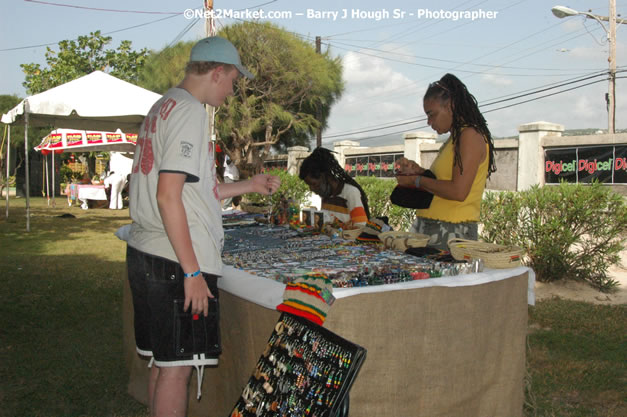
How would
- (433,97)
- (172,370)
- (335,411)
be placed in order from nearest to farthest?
(335,411) < (172,370) < (433,97)

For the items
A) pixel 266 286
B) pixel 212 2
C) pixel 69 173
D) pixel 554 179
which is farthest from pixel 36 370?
pixel 69 173

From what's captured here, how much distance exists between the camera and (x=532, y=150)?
11.5 meters

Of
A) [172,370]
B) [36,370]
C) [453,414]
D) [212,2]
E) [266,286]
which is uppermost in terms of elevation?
[212,2]

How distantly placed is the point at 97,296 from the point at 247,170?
68.7ft

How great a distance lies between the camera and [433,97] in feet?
9.48

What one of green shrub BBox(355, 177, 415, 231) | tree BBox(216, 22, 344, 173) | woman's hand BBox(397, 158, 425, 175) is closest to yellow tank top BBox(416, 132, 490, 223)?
woman's hand BBox(397, 158, 425, 175)

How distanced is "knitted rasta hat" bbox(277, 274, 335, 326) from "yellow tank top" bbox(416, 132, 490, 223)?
1.19 meters

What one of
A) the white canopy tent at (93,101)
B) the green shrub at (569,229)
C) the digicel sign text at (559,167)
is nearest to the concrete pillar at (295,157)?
the digicel sign text at (559,167)

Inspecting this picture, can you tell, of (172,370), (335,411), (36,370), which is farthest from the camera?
(36,370)

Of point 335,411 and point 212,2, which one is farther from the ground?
point 212,2

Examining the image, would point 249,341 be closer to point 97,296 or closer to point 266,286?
point 266,286

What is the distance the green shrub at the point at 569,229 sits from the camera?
6.16m

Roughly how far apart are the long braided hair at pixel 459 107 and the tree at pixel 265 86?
22.1 meters

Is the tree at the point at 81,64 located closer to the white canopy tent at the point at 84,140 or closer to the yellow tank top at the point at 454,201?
the white canopy tent at the point at 84,140
